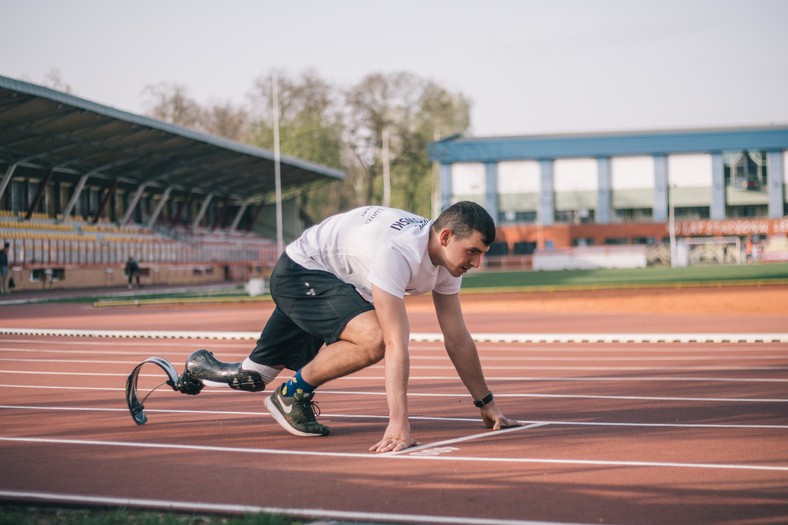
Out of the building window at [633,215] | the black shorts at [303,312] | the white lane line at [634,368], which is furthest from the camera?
the building window at [633,215]

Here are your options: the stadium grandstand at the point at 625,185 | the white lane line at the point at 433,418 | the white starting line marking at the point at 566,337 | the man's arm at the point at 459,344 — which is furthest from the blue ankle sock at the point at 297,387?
the stadium grandstand at the point at 625,185

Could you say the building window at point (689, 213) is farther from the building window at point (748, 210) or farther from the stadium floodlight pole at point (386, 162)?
the stadium floodlight pole at point (386, 162)

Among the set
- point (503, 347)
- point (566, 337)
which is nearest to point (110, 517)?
point (503, 347)

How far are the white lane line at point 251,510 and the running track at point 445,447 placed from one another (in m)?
0.01

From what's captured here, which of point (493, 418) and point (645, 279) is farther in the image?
point (645, 279)

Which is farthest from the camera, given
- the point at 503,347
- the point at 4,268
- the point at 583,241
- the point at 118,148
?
the point at 583,241

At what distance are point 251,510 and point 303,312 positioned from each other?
6.12 ft

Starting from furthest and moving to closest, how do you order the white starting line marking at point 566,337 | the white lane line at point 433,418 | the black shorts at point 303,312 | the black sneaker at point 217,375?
the white starting line marking at point 566,337
the white lane line at point 433,418
the black sneaker at point 217,375
the black shorts at point 303,312

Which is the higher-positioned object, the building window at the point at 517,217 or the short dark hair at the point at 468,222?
the building window at the point at 517,217

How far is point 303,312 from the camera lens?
555 cm

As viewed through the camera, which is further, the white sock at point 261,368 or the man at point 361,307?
the white sock at point 261,368

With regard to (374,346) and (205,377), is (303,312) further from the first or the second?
(205,377)

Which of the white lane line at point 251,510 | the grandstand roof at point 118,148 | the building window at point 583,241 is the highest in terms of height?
the grandstand roof at point 118,148

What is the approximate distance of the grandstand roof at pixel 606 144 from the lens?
2689 inches
